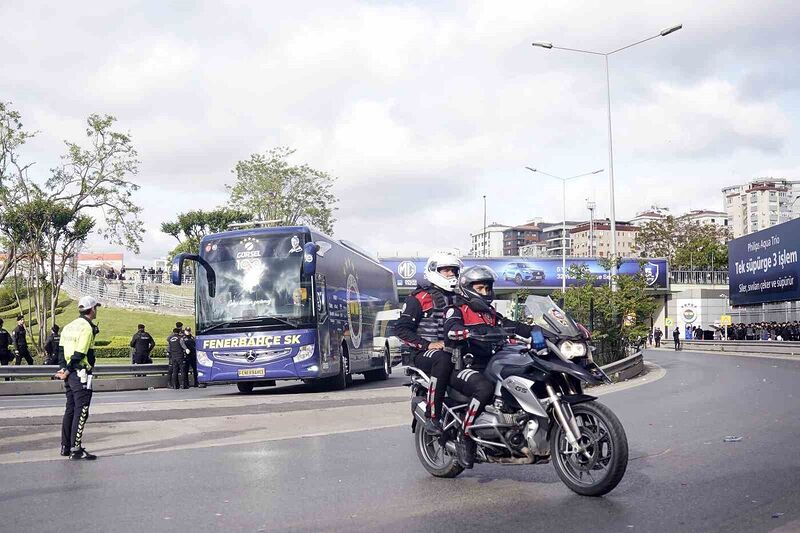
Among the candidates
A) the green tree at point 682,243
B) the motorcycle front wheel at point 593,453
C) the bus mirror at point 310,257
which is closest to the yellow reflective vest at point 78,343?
the motorcycle front wheel at point 593,453

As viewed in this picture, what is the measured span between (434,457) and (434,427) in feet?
1.64

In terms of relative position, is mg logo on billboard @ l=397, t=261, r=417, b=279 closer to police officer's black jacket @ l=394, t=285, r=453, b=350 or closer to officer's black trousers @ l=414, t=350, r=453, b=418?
police officer's black jacket @ l=394, t=285, r=453, b=350

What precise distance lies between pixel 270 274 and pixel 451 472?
12.4 meters

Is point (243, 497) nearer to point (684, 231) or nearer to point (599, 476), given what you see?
point (599, 476)

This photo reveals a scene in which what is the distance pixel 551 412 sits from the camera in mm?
6855

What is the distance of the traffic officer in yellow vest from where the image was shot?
9.81 m

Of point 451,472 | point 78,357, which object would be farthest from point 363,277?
point 451,472

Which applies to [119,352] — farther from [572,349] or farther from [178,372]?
[572,349]

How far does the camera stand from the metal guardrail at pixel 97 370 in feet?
69.9

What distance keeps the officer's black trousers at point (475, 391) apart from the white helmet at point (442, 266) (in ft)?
2.48

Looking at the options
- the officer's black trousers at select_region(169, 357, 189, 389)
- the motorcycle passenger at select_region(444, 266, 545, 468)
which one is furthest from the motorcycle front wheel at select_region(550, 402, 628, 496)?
the officer's black trousers at select_region(169, 357, 189, 389)

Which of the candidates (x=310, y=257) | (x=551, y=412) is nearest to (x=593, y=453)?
→ (x=551, y=412)

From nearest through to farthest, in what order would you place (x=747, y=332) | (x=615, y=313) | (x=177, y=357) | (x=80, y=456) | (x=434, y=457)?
(x=434, y=457) < (x=80, y=456) < (x=177, y=357) < (x=615, y=313) < (x=747, y=332)

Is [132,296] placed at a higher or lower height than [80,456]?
higher
